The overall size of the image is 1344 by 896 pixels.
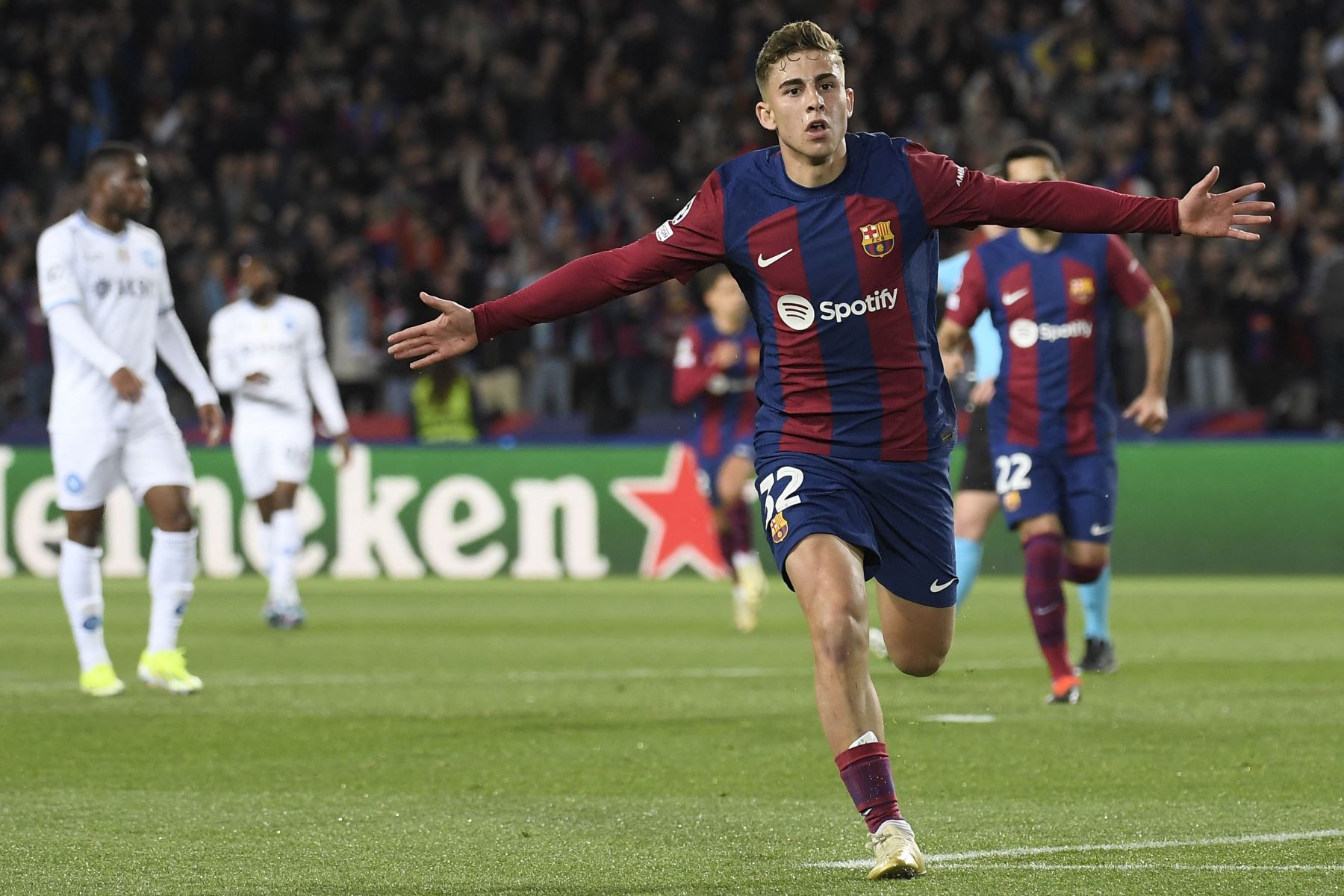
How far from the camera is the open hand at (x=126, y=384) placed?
31.7ft

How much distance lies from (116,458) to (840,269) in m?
5.16

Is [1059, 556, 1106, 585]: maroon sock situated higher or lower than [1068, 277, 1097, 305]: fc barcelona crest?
lower

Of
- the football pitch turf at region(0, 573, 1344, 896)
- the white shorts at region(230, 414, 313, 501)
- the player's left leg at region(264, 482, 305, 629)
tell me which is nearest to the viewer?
the football pitch turf at region(0, 573, 1344, 896)

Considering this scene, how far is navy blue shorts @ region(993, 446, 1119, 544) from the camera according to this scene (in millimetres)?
10023

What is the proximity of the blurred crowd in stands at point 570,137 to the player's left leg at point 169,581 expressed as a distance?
10.3 m

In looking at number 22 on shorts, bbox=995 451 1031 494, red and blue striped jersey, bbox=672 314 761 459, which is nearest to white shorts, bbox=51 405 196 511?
number 22 on shorts, bbox=995 451 1031 494

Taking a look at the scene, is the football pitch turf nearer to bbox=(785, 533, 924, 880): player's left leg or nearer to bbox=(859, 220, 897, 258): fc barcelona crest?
bbox=(785, 533, 924, 880): player's left leg

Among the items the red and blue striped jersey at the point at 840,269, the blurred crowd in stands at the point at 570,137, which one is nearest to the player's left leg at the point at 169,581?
the red and blue striped jersey at the point at 840,269

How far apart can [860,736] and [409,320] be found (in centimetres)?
1710

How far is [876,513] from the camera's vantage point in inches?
238

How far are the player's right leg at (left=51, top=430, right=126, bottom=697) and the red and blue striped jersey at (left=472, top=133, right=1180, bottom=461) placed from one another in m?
4.67

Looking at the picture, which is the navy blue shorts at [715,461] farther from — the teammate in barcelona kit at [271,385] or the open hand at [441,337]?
the open hand at [441,337]

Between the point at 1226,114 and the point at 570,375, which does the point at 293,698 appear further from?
the point at 1226,114

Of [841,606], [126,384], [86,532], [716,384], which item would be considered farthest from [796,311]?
[716,384]
